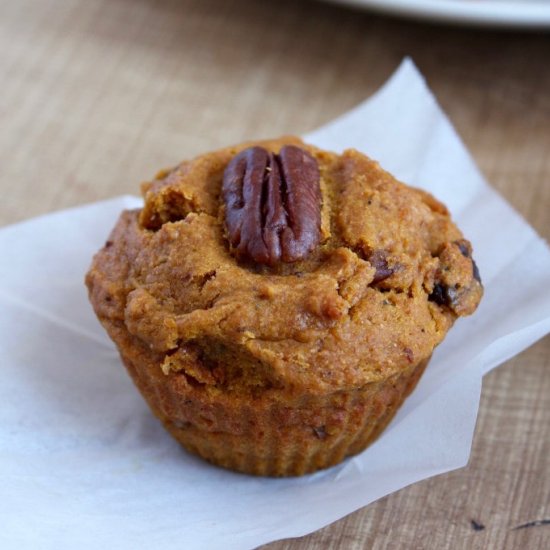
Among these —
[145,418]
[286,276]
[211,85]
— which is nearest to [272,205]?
[286,276]

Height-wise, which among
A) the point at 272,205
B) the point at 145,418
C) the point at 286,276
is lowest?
the point at 145,418

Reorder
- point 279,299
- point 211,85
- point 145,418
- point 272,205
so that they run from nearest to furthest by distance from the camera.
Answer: point 279,299 → point 272,205 → point 145,418 → point 211,85

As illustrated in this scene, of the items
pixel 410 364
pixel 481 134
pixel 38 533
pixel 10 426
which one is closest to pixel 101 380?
pixel 10 426

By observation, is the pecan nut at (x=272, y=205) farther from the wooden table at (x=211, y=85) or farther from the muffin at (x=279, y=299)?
the wooden table at (x=211, y=85)

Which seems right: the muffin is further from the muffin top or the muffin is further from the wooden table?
the wooden table

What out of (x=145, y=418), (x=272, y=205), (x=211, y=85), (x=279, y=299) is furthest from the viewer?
(x=211, y=85)

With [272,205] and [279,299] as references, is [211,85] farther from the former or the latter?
[279,299]

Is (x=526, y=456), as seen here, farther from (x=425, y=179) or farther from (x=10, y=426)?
(x=10, y=426)
